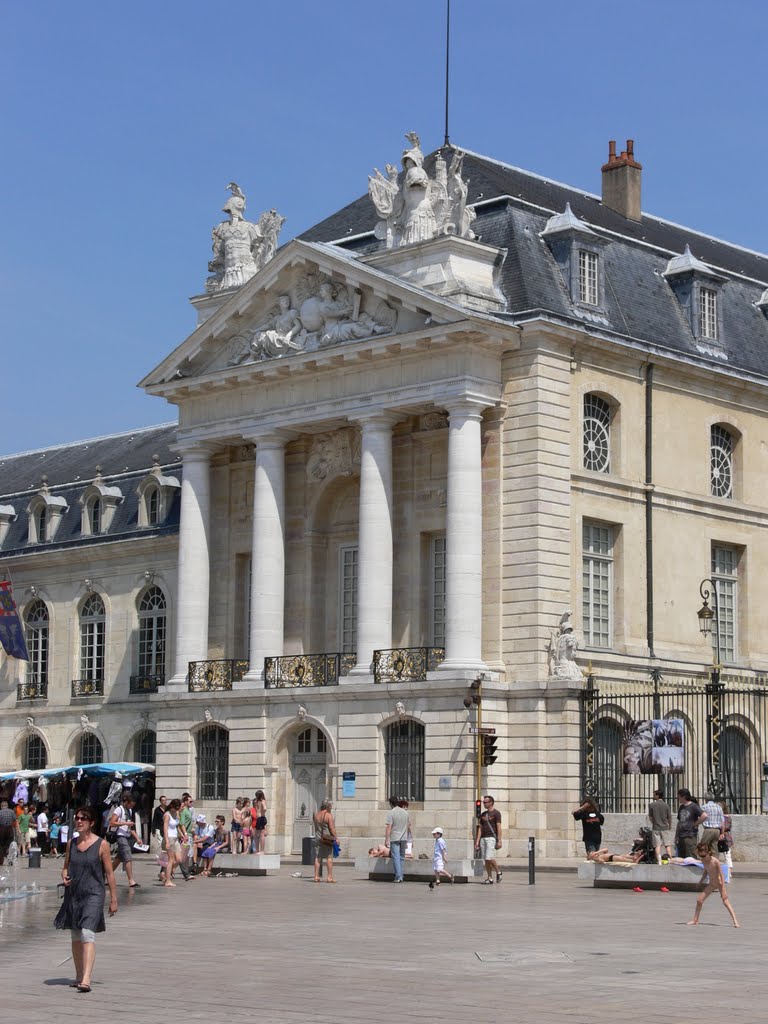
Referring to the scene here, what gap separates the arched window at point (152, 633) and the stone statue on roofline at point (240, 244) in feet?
38.4

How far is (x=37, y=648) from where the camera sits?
6078cm

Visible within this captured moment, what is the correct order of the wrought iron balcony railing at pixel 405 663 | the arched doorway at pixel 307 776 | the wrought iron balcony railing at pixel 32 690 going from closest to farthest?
the wrought iron balcony railing at pixel 405 663 < the arched doorway at pixel 307 776 < the wrought iron balcony railing at pixel 32 690

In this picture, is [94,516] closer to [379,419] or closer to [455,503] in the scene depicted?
[379,419]

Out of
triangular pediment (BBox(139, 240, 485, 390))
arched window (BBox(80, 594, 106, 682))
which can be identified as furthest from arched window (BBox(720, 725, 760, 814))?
arched window (BBox(80, 594, 106, 682))

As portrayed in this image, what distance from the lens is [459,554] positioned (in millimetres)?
41094

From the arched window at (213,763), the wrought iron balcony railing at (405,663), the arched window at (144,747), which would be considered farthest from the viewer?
the arched window at (144,747)

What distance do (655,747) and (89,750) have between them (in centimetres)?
2370

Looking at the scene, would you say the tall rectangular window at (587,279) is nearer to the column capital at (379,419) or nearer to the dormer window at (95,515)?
the column capital at (379,419)

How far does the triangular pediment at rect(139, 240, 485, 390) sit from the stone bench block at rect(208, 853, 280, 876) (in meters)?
12.3

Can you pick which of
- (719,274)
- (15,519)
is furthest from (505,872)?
(15,519)

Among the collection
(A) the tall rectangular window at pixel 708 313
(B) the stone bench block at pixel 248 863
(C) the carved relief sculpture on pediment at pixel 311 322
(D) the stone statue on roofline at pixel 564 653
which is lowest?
(B) the stone bench block at pixel 248 863

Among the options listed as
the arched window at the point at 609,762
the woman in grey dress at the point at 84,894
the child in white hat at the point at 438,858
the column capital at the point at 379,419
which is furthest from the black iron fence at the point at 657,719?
the woman in grey dress at the point at 84,894

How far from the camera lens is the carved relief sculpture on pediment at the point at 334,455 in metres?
45.6

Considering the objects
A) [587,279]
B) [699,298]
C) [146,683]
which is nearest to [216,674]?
[146,683]
